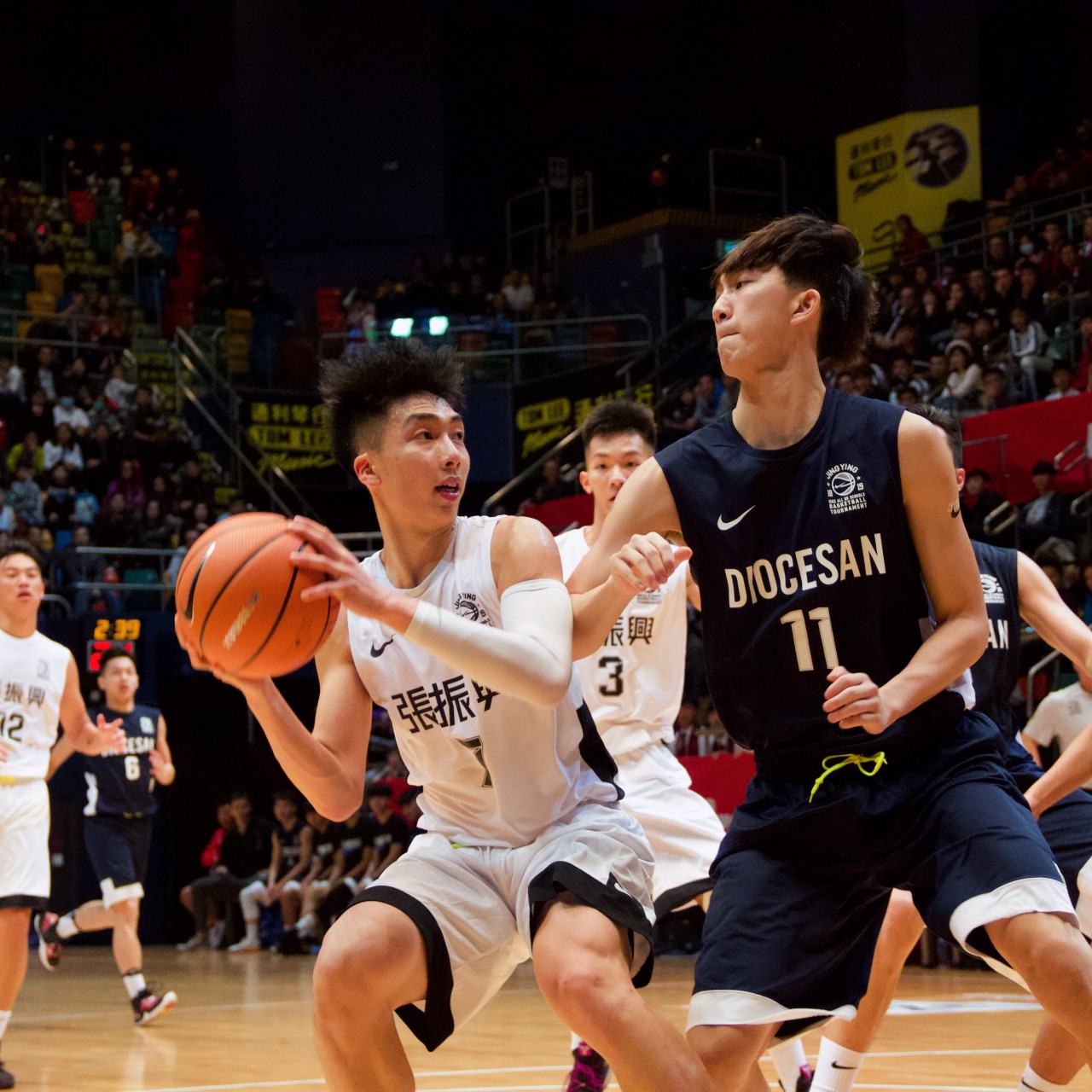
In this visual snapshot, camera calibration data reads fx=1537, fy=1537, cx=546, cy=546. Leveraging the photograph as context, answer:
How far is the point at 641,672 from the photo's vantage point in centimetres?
593

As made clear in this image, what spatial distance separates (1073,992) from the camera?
9.98 ft

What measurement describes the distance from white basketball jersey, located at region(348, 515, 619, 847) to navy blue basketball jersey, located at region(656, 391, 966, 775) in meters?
0.45

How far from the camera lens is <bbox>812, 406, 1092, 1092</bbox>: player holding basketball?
4301 millimetres

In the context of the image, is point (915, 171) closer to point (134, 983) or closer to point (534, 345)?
point (534, 345)

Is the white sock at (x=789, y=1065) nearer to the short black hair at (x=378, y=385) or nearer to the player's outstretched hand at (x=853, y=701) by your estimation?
the player's outstretched hand at (x=853, y=701)

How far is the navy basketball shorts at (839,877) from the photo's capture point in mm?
3244

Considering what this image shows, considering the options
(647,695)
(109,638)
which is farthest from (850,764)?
(109,638)

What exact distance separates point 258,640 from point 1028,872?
1669mm

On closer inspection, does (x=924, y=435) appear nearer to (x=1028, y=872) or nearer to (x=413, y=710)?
(x=1028, y=872)

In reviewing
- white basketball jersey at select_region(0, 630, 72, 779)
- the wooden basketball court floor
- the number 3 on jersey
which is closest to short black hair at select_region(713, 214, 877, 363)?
the wooden basketball court floor

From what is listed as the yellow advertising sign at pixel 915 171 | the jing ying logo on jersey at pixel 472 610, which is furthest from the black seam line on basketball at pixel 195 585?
the yellow advertising sign at pixel 915 171

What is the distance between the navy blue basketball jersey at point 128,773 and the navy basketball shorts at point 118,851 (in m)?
0.07

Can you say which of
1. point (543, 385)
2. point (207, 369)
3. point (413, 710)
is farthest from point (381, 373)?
point (207, 369)

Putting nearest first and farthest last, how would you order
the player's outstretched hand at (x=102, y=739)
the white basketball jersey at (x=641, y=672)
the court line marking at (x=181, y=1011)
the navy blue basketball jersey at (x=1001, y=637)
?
the navy blue basketball jersey at (x=1001, y=637) → the white basketball jersey at (x=641, y=672) → the player's outstretched hand at (x=102, y=739) → the court line marking at (x=181, y=1011)
